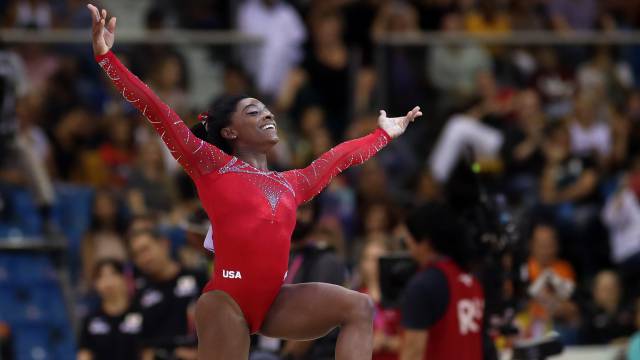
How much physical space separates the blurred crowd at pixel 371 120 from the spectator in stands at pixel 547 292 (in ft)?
0.12

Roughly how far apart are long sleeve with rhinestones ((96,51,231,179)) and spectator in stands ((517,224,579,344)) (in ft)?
8.74

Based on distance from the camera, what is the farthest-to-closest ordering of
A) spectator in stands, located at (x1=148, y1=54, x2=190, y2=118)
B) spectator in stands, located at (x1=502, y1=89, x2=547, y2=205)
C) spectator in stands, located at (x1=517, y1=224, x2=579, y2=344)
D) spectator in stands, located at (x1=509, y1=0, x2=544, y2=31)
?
spectator in stands, located at (x1=509, y1=0, x2=544, y2=31)
spectator in stands, located at (x1=502, y1=89, x2=547, y2=205)
spectator in stands, located at (x1=148, y1=54, x2=190, y2=118)
spectator in stands, located at (x1=517, y1=224, x2=579, y2=344)

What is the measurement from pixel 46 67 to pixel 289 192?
737 cm

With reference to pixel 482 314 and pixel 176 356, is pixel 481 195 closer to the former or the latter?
pixel 482 314

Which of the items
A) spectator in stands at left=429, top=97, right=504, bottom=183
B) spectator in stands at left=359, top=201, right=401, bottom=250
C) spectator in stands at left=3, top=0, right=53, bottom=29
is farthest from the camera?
spectator in stands at left=3, top=0, right=53, bottom=29

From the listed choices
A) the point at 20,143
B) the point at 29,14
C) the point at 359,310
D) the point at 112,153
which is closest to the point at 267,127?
the point at 359,310

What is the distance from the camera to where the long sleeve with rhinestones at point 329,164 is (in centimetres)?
662

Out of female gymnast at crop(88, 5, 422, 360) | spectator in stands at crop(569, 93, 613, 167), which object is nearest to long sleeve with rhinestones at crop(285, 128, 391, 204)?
female gymnast at crop(88, 5, 422, 360)

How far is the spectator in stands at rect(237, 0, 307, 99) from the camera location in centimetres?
1364

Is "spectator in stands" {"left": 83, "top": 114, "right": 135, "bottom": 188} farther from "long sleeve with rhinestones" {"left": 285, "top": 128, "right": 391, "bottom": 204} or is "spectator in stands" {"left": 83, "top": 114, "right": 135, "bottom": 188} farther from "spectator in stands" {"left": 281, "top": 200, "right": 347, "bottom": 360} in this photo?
"long sleeve with rhinestones" {"left": 285, "top": 128, "right": 391, "bottom": 204}

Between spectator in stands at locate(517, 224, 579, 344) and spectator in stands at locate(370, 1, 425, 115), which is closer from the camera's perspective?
spectator in stands at locate(517, 224, 579, 344)

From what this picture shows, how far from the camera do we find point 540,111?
13977 millimetres

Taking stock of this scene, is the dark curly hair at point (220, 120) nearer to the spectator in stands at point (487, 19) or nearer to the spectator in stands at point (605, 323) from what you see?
the spectator in stands at point (605, 323)

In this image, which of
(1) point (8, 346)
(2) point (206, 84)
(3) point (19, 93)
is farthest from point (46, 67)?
(1) point (8, 346)
